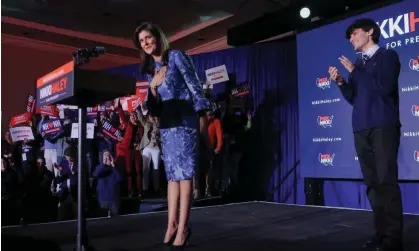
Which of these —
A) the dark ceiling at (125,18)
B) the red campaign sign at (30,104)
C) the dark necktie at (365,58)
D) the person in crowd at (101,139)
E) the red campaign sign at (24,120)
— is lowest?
the person in crowd at (101,139)

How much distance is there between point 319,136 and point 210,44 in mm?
4403

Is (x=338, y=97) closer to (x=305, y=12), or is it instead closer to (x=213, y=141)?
(x=305, y=12)

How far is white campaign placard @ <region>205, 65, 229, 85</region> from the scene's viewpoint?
6023 millimetres

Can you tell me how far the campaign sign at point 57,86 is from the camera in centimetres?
165

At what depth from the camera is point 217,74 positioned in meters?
6.10

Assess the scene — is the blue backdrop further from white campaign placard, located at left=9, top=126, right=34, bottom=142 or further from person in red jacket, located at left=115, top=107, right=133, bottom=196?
white campaign placard, located at left=9, top=126, right=34, bottom=142

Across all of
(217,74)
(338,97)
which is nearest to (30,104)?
(217,74)

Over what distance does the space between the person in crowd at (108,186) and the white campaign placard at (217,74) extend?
89.3 inches

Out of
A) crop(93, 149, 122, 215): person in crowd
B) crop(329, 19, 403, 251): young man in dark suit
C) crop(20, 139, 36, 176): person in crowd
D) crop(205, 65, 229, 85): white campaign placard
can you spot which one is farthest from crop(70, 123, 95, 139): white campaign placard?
crop(329, 19, 403, 251): young man in dark suit

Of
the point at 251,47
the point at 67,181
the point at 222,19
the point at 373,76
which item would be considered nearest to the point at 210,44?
the point at 222,19

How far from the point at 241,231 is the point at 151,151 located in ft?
9.56

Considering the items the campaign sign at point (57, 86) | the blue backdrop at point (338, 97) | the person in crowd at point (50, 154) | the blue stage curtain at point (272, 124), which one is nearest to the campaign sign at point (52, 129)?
the person in crowd at point (50, 154)

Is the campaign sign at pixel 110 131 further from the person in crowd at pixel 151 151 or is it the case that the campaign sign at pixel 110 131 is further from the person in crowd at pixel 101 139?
the person in crowd at pixel 151 151

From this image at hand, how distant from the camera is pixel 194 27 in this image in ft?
25.7
